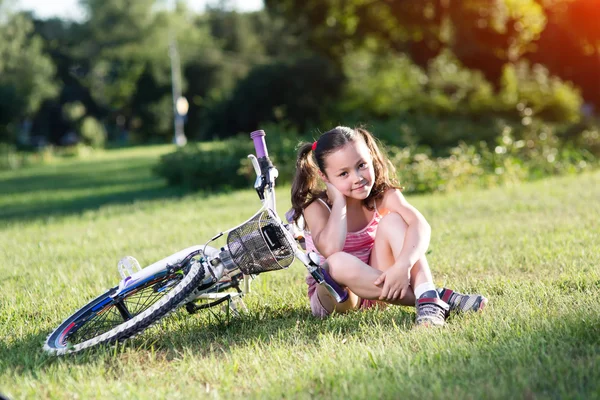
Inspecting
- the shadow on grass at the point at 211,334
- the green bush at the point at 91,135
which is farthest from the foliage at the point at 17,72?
the shadow on grass at the point at 211,334

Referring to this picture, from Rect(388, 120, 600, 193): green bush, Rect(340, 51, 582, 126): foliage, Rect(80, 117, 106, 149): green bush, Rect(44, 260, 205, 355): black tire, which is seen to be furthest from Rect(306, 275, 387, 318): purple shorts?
Rect(80, 117, 106, 149): green bush

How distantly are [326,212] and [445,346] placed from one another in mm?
1032

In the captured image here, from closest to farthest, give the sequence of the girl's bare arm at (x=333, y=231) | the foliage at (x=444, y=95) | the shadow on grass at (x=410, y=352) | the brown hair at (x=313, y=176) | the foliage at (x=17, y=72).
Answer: the shadow on grass at (x=410, y=352) → the girl's bare arm at (x=333, y=231) → the brown hair at (x=313, y=176) → the foliage at (x=444, y=95) → the foliage at (x=17, y=72)

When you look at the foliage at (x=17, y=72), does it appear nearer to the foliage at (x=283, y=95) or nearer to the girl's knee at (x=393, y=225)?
the foliage at (x=283, y=95)

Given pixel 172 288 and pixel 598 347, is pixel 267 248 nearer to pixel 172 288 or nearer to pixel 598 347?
pixel 172 288

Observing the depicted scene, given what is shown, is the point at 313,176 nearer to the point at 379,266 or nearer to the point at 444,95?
the point at 379,266

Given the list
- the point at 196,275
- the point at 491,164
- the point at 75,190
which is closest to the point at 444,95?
the point at 491,164

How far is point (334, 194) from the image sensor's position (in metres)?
3.60

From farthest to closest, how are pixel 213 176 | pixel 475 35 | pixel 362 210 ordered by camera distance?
1. pixel 475 35
2. pixel 213 176
3. pixel 362 210

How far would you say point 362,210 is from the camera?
12.6 ft

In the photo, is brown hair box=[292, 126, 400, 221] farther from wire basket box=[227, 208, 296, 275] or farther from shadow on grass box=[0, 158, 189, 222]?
shadow on grass box=[0, 158, 189, 222]

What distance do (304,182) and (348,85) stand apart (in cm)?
1610

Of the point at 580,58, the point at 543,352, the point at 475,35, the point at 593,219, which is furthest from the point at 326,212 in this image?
the point at 580,58

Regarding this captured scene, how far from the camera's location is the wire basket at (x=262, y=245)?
3.22 meters
